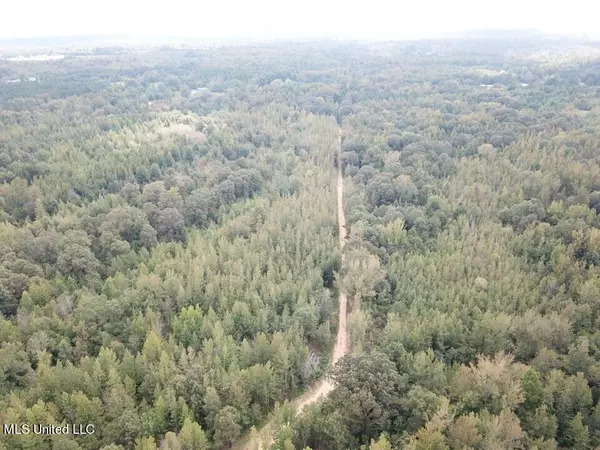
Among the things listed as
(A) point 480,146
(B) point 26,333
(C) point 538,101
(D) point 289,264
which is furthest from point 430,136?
(B) point 26,333

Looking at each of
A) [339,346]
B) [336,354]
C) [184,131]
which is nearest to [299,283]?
[339,346]

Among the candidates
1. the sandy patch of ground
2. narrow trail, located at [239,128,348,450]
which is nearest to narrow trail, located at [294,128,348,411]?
narrow trail, located at [239,128,348,450]

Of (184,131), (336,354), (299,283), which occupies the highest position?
(184,131)

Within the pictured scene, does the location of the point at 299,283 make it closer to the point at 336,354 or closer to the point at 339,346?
the point at 339,346

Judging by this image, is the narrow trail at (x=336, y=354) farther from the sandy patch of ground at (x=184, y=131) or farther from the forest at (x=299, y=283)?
the sandy patch of ground at (x=184, y=131)

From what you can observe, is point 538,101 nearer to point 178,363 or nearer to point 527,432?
point 527,432

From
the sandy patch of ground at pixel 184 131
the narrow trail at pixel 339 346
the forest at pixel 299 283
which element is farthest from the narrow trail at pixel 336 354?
the sandy patch of ground at pixel 184 131

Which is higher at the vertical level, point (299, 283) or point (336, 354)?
point (299, 283)

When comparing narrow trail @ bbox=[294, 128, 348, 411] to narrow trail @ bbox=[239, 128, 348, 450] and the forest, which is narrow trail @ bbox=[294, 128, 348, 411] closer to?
narrow trail @ bbox=[239, 128, 348, 450]

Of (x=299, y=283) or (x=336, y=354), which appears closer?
(x=336, y=354)
